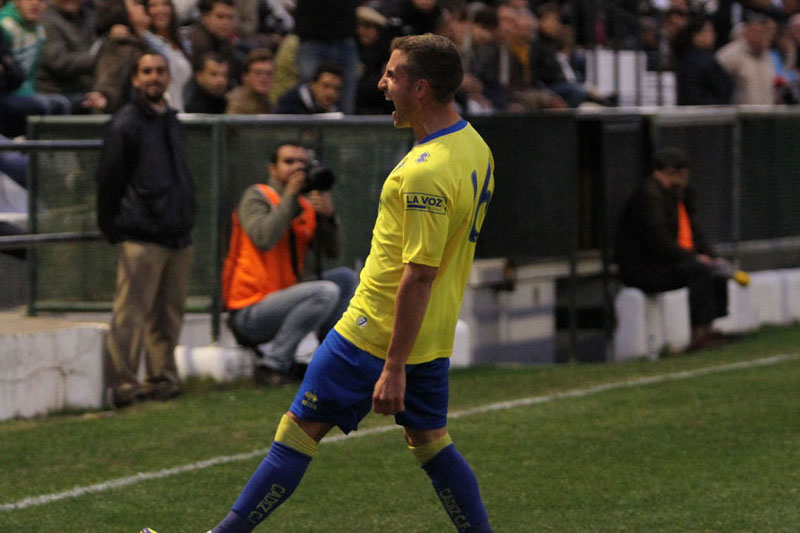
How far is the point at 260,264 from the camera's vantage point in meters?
10.4

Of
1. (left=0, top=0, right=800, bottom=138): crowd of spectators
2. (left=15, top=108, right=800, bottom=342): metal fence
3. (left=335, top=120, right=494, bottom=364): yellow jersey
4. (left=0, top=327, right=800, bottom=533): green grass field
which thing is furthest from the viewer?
(left=0, top=0, right=800, bottom=138): crowd of spectators

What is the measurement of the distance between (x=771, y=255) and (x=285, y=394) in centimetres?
738

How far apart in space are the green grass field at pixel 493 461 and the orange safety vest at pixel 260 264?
2.11 feet

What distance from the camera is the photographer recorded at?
33.3 ft

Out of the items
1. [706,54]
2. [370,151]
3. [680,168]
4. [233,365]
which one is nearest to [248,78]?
[370,151]

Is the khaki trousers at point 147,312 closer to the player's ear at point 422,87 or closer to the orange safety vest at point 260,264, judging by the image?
the orange safety vest at point 260,264

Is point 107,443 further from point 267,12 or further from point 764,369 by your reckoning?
point 267,12

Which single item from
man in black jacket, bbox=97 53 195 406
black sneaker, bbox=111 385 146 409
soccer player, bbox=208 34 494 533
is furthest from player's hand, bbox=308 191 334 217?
soccer player, bbox=208 34 494 533

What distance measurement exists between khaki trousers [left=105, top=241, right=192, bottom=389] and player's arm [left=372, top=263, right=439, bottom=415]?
4899 mm

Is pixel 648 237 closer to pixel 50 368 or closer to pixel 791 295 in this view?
pixel 791 295

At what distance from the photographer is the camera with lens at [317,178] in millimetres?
10102

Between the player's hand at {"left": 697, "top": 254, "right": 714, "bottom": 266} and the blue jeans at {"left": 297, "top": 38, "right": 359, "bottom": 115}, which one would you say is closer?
the blue jeans at {"left": 297, "top": 38, "right": 359, "bottom": 115}

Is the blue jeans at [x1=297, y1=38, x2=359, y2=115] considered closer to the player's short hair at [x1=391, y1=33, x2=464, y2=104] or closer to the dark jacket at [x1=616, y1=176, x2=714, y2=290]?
the dark jacket at [x1=616, y1=176, x2=714, y2=290]

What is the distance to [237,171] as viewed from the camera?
35.8ft
